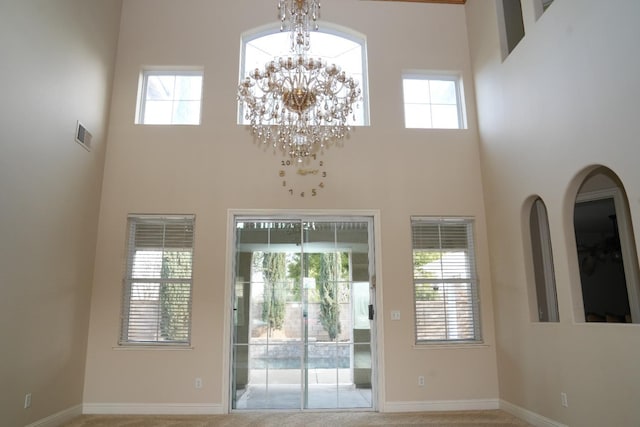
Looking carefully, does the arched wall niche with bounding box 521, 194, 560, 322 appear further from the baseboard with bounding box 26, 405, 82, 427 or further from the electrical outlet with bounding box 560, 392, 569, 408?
the baseboard with bounding box 26, 405, 82, 427

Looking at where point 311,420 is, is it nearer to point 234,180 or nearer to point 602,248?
point 234,180

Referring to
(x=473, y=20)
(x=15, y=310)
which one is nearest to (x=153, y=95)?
(x=15, y=310)

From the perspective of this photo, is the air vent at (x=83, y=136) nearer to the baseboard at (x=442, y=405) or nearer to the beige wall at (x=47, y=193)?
the beige wall at (x=47, y=193)

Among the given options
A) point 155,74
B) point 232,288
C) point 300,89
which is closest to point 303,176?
point 232,288

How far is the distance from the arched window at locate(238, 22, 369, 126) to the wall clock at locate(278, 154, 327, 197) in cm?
130

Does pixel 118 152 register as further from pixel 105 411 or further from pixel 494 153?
pixel 494 153

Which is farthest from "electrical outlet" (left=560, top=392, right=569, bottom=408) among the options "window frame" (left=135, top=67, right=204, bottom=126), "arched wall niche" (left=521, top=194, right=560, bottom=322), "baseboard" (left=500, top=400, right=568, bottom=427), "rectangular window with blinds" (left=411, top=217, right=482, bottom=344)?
"window frame" (left=135, top=67, right=204, bottom=126)

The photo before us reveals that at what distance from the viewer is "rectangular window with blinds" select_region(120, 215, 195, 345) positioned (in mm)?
4879

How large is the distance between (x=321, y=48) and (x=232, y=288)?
11.3ft

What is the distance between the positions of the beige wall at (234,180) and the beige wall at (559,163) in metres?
0.43

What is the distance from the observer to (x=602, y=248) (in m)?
5.88

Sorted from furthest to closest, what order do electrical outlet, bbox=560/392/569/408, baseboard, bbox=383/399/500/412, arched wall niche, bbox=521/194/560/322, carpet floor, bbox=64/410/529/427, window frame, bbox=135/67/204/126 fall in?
window frame, bbox=135/67/204/126 < baseboard, bbox=383/399/500/412 < arched wall niche, bbox=521/194/560/322 < carpet floor, bbox=64/410/529/427 < electrical outlet, bbox=560/392/569/408

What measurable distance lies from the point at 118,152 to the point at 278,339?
9.75ft

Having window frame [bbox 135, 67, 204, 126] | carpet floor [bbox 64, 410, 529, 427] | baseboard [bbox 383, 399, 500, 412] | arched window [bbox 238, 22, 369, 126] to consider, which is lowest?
carpet floor [bbox 64, 410, 529, 427]
